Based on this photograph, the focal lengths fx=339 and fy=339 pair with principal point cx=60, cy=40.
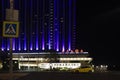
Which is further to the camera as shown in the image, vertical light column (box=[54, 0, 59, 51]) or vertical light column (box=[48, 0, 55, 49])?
vertical light column (box=[54, 0, 59, 51])

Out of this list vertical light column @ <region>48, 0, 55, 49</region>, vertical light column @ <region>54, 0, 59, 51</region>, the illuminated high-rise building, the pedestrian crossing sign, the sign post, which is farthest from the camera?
vertical light column @ <region>54, 0, 59, 51</region>

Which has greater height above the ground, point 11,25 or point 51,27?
point 51,27

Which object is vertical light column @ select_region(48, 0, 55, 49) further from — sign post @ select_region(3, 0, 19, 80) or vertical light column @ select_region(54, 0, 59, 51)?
sign post @ select_region(3, 0, 19, 80)

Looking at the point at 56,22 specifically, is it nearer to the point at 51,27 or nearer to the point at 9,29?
the point at 51,27

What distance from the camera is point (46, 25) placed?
193875 mm

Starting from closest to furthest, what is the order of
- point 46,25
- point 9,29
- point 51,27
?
1. point 9,29
2. point 51,27
3. point 46,25

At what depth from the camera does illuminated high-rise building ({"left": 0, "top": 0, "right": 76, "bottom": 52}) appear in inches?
7185

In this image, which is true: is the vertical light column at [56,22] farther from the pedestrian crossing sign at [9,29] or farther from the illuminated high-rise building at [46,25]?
the pedestrian crossing sign at [9,29]

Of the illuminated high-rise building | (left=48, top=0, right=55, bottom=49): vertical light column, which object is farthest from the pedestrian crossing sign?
(left=48, top=0, right=55, bottom=49): vertical light column

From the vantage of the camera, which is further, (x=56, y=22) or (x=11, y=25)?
(x=56, y=22)

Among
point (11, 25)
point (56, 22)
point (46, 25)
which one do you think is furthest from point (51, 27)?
point (11, 25)

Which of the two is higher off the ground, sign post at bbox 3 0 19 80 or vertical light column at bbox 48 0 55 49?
vertical light column at bbox 48 0 55 49

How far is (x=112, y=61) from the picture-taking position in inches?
6216

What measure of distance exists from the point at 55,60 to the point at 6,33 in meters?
133
